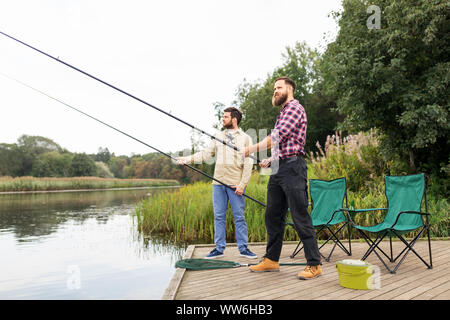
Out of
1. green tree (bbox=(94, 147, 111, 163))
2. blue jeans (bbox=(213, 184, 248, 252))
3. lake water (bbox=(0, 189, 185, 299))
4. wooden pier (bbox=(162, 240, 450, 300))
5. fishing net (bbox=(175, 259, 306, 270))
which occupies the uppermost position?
green tree (bbox=(94, 147, 111, 163))

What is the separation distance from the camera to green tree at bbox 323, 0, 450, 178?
21.8ft

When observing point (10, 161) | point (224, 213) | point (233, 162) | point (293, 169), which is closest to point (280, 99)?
point (293, 169)

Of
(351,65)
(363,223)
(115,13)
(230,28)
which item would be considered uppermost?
(230,28)

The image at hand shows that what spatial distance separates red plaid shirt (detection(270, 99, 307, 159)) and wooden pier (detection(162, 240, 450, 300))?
1.01 m

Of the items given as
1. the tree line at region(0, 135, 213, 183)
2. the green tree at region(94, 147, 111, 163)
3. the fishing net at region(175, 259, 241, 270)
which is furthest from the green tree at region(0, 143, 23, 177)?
the fishing net at region(175, 259, 241, 270)

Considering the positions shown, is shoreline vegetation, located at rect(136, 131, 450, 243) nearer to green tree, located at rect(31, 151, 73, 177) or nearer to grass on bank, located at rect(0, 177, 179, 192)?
grass on bank, located at rect(0, 177, 179, 192)

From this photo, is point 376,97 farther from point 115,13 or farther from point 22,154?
point 22,154

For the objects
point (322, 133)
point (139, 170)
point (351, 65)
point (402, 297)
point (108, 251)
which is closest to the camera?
point (402, 297)

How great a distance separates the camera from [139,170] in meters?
38.5

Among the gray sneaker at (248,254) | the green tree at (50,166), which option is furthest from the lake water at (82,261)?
the green tree at (50,166)

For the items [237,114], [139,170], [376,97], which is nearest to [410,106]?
[376,97]

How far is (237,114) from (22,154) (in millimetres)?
43506

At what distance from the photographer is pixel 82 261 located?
550 cm

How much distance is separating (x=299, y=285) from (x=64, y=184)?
25.5 meters
